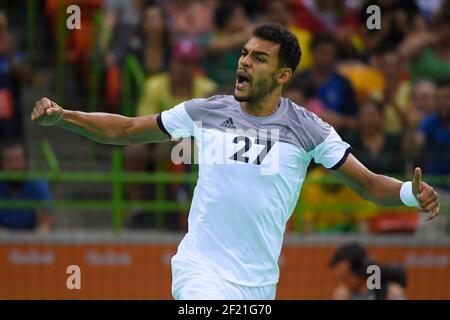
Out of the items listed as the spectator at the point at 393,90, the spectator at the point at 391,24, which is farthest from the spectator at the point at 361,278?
the spectator at the point at 391,24

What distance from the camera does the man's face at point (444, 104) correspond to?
47.4 feet

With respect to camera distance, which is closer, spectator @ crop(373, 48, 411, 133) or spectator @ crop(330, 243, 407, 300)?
spectator @ crop(330, 243, 407, 300)

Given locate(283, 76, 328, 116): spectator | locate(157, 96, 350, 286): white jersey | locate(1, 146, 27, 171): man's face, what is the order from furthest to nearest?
1. locate(283, 76, 328, 116): spectator
2. locate(1, 146, 27, 171): man's face
3. locate(157, 96, 350, 286): white jersey

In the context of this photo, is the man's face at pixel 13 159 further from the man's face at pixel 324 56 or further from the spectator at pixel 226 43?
the man's face at pixel 324 56

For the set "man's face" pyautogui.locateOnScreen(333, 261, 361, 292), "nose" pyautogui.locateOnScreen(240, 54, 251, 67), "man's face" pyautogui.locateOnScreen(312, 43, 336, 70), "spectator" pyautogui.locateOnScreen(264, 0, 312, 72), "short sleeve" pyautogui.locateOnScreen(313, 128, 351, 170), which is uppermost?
"spectator" pyautogui.locateOnScreen(264, 0, 312, 72)

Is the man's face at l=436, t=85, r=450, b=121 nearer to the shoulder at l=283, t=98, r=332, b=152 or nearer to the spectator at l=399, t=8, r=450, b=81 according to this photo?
the spectator at l=399, t=8, r=450, b=81

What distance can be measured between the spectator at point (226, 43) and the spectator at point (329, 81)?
0.84 meters

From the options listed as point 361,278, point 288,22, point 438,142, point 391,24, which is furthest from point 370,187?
point 391,24

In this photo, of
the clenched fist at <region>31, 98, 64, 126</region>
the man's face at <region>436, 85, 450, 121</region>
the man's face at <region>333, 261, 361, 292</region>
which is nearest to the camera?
the clenched fist at <region>31, 98, 64, 126</region>

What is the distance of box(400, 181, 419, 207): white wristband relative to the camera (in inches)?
313

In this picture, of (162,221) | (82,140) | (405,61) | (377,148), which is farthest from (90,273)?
(405,61)

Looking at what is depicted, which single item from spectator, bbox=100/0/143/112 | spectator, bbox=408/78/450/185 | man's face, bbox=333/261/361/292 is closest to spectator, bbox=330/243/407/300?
man's face, bbox=333/261/361/292
